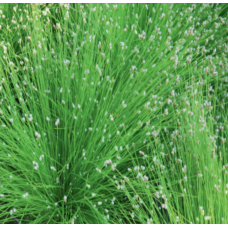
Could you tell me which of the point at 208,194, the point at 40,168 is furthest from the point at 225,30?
the point at 40,168

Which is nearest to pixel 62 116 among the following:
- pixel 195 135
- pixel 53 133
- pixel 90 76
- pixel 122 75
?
pixel 53 133

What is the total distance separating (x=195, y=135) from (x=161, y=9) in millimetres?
1519

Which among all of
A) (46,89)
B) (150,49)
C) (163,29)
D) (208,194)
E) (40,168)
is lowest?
(208,194)

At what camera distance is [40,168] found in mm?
2025

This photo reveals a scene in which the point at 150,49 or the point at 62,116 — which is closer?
the point at 62,116

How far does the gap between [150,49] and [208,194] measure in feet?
4.85

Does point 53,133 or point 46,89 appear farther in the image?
point 46,89

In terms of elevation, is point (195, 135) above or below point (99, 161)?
above

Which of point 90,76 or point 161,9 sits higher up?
point 161,9

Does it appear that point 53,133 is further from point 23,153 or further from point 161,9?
point 161,9

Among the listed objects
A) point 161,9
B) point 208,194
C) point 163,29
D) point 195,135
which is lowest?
point 208,194

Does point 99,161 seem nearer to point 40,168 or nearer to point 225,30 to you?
point 40,168

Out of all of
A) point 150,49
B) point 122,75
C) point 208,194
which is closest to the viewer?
point 208,194

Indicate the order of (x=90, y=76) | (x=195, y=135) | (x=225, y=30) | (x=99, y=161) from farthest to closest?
(x=225, y=30), (x=90, y=76), (x=99, y=161), (x=195, y=135)
